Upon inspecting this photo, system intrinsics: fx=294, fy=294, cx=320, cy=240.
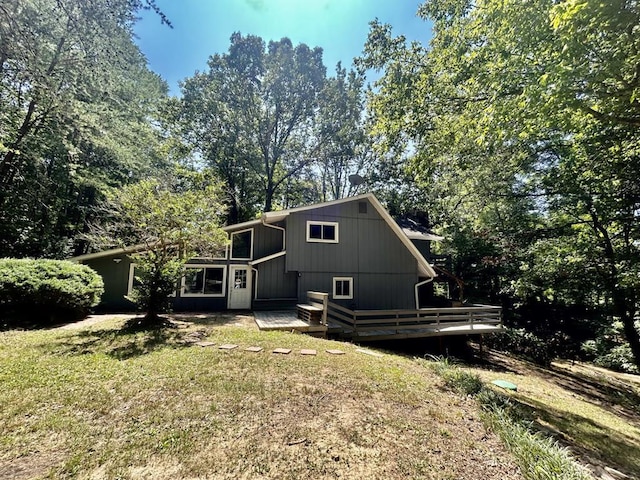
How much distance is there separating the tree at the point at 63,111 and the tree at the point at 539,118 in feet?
21.4

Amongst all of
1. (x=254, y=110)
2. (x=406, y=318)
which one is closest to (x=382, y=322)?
(x=406, y=318)

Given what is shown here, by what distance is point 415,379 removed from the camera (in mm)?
5422

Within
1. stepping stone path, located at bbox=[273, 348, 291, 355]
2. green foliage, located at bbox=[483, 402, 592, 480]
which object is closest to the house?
stepping stone path, located at bbox=[273, 348, 291, 355]

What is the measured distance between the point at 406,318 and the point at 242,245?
7.68 metres

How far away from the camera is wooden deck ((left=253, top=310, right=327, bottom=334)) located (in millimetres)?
8945

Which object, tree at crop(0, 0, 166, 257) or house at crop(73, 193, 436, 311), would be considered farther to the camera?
house at crop(73, 193, 436, 311)

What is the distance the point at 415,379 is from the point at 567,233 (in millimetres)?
11792

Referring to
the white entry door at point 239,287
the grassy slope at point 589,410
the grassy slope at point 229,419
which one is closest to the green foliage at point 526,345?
the grassy slope at point 589,410

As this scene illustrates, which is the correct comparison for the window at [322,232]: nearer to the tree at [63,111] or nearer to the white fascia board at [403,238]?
the white fascia board at [403,238]

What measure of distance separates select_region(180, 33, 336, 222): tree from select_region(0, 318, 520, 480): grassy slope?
18175mm

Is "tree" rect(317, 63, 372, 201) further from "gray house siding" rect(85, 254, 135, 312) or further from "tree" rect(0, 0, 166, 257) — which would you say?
"gray house siding" rect(85, 254, 135, 312)

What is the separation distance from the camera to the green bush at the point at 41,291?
799 cm

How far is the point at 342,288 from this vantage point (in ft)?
41.8

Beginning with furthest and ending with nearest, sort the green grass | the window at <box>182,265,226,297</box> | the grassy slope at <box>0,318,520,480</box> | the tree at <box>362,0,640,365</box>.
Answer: the window at <box>182,265,226,297</box>, the tree at <box>362,0,640,365</box>, the green grass, the grassy slope at <box>0,318,520,480</box>
